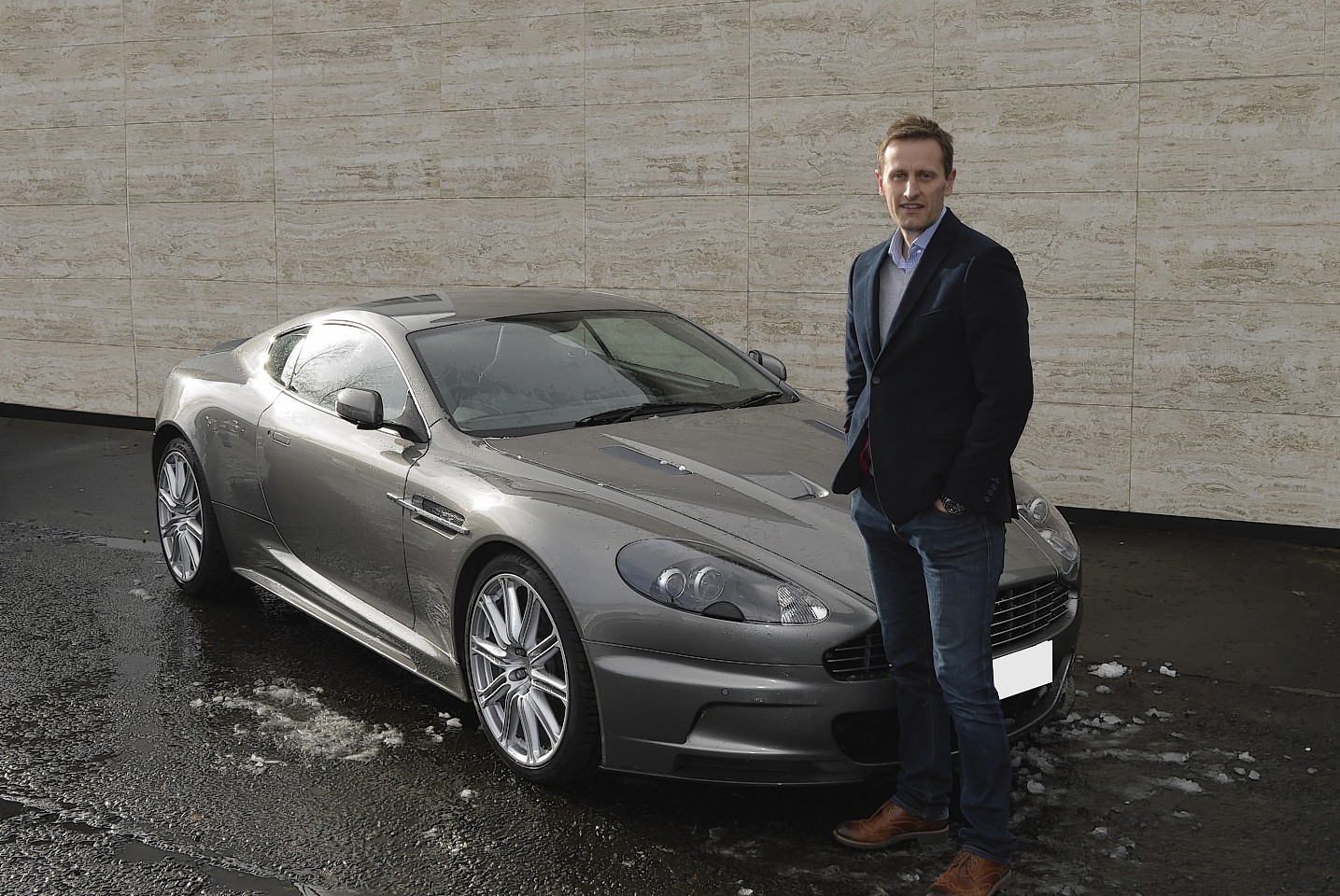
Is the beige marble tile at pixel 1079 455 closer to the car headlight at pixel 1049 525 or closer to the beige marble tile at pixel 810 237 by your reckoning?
the beige marble tile at pixel 810 237

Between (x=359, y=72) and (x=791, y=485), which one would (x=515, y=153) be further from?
(x=791, y=485)

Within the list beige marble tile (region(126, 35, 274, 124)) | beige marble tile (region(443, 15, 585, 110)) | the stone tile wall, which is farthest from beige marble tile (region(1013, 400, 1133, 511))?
beige marble tile (region(126, 35, 274, 124))

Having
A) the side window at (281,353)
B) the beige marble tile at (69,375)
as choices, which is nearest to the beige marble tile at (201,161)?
the beige marble tile at (69,375)

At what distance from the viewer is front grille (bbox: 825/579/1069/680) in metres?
3.63

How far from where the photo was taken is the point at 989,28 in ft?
26.0

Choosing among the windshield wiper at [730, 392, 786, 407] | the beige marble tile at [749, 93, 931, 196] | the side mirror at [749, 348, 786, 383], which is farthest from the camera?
the beige marble tile at [749, 93, 931, 196]

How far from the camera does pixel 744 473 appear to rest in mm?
4336

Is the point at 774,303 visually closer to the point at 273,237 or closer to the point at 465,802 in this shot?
the point at 273,237

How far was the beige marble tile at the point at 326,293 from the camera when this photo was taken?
397 inches

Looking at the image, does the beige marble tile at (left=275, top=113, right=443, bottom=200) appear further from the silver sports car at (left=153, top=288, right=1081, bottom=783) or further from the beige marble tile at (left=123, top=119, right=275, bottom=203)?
the silver sports car at (left=153, top=288, right=1081, bottom=783)

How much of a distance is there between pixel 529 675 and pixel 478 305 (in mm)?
1941

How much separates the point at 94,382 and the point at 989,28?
803cm

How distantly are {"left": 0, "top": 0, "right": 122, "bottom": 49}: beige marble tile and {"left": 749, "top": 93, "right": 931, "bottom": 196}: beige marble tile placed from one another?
5.88 metres

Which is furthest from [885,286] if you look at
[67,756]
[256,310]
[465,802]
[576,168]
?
[256,310]
